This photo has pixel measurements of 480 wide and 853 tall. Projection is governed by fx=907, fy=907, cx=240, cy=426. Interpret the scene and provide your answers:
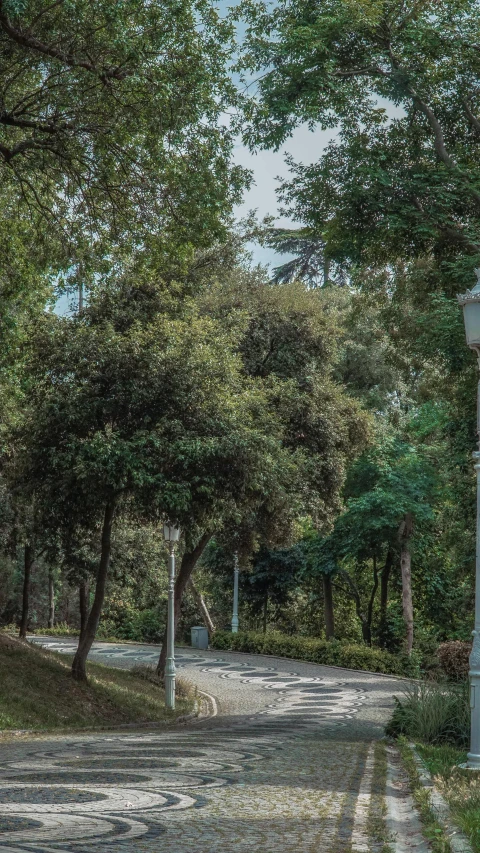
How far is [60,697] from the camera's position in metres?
17.7

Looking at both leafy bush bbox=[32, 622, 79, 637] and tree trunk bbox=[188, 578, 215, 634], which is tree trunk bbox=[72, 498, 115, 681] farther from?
leafy bush bbox=[32, 622, 79, 637]

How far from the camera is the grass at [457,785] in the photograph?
567 cm

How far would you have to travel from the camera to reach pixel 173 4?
37.4ft

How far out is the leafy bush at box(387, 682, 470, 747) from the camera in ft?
38.1

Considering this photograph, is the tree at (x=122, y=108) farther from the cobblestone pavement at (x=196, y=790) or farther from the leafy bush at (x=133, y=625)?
the leafy bush at (x=133, y=625)

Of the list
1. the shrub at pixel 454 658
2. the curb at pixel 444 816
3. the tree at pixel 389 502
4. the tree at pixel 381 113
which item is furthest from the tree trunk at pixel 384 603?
the curb at pixel 444 816

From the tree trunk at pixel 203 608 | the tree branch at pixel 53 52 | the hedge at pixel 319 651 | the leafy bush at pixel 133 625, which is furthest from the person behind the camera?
the leafy bush at pixel 133 625

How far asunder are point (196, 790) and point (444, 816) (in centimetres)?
226

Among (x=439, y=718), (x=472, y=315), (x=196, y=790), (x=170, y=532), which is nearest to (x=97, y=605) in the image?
(x=170, y=532)

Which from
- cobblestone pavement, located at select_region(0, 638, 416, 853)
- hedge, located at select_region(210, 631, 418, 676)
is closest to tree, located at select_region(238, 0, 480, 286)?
cobblestone pavement, located at select_region(0, 638, 416, 853)

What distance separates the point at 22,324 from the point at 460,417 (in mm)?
8767

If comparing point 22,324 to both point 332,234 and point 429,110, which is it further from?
point 429,110

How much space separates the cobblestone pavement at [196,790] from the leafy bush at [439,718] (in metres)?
0.72

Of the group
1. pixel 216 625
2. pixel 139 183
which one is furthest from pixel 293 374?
pixel 216 625
